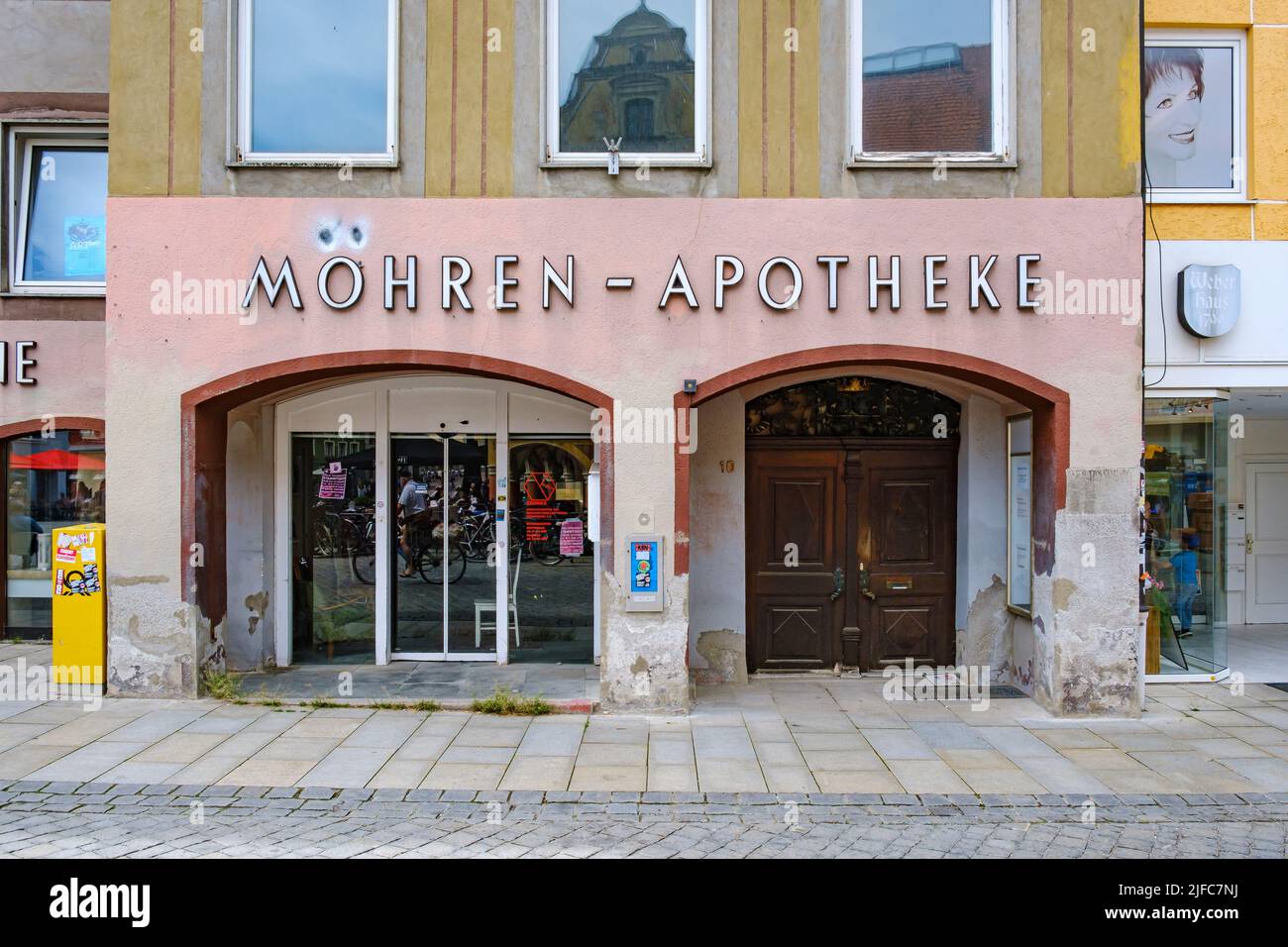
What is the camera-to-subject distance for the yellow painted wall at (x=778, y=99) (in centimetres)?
793

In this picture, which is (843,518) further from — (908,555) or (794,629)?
(794,629)

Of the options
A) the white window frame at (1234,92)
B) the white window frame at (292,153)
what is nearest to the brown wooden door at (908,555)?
the white window frame at (1234,92)

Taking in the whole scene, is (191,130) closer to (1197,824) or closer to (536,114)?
(536,114)

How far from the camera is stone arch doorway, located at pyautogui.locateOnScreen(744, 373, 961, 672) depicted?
362 inches

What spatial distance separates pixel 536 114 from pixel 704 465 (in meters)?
3.41

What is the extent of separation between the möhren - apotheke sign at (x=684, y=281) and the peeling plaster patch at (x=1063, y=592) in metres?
2.28

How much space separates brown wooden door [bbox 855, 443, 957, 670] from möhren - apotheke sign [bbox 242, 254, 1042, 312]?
185 cm

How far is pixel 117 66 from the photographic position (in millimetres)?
7957

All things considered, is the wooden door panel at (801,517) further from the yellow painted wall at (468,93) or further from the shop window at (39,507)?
the shop window at (39,507)

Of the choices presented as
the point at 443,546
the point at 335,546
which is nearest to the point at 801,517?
the point at 443,546

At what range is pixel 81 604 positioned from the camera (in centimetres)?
827

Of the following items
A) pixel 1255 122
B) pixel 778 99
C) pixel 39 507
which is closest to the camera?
pixel 778 99

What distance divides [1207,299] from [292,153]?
319 inches

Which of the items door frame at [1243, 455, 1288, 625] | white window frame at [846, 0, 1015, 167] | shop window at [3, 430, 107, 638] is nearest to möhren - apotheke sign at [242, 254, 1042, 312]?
white window frame at [846, 0, 1015, 167]
